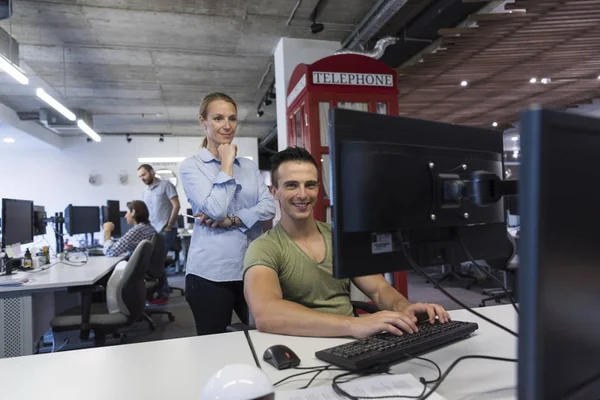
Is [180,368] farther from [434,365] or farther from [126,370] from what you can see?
[434,365]

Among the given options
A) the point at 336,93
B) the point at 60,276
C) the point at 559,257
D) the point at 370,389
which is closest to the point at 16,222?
the point at 60,276

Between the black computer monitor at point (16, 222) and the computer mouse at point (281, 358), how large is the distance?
286cm

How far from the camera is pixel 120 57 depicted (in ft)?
18.5

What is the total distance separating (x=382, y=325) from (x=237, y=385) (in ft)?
1.94

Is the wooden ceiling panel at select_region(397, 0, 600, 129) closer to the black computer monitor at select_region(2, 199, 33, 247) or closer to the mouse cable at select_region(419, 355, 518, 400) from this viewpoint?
the mouse cable at select_region(419, 355, 518, 400)

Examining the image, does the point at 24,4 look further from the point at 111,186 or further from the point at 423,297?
the point at 111,186

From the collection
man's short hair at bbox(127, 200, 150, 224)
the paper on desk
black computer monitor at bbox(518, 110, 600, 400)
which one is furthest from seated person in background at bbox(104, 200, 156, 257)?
black computer monitor at bbox(518, 110, 600, 400)

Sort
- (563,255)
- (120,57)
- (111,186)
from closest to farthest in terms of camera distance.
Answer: (563,255) → (120,57) → (111,186)

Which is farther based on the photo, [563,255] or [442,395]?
[442,395]

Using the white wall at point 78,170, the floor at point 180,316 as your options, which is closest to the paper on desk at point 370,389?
the floor at point 180,316

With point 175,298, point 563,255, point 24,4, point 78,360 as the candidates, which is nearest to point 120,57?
point 24,4

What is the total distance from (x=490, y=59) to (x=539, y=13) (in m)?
1.30

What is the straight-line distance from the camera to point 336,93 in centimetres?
356

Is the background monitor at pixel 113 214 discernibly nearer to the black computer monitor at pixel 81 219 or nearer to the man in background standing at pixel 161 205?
the black computer monitor at pixel 81 219
